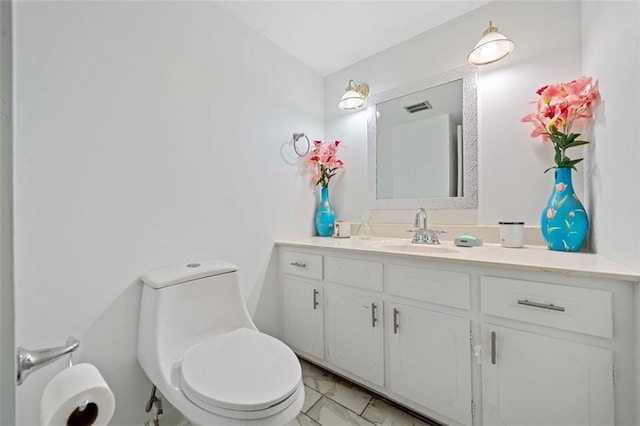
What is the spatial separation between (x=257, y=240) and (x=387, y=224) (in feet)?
3.03

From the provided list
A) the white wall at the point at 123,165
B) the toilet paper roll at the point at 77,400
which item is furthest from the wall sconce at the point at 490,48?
the toilet paper roll at the point at 77,400

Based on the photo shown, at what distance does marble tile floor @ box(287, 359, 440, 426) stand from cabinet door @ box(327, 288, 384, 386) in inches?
5.1

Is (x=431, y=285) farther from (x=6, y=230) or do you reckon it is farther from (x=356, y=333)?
(x=6, y=230)

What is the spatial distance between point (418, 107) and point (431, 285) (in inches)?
48.6

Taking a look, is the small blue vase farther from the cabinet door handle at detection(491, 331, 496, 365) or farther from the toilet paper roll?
the toilet paper roll

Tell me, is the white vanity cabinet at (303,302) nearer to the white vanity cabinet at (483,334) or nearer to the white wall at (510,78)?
the white vanity cabinet at (483,334)

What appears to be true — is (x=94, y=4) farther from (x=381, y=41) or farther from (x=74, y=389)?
(x=381, y=41)

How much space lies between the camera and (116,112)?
1072 mm

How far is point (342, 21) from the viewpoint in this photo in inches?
62.8

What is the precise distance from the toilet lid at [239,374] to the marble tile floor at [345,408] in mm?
525

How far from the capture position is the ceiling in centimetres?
148

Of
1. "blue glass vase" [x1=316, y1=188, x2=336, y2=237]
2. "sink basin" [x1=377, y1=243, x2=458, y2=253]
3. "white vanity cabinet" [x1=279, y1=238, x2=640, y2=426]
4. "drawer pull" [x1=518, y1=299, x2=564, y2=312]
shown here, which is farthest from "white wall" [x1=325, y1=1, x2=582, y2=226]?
"drawer pull" [x1=518, y1=299, x2=564, y2=312]

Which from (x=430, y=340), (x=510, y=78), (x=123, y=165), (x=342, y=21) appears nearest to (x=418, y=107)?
(x=510, y=78)

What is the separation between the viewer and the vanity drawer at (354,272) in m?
1.29
